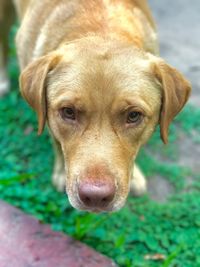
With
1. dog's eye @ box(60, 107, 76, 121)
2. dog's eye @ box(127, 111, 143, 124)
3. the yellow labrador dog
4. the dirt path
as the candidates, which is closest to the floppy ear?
the yellow labrador dog

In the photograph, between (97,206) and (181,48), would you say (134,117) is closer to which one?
(97,206)

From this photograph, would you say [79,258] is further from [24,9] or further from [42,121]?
[24,9]

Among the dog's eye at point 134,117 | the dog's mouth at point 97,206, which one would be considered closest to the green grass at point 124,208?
the dog's mouth at point 97,206

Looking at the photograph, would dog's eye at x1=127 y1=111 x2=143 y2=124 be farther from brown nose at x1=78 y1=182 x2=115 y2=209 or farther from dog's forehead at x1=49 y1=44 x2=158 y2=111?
brown nose at x1=78 y1=182 x2=115 y2=209

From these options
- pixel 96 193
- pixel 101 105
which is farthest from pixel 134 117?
pixel 96 193

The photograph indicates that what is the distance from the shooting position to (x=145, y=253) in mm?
4184

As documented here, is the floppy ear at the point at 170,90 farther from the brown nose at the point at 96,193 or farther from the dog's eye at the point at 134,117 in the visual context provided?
the brown nose at the point at 96,193

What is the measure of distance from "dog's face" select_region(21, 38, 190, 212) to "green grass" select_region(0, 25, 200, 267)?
0.87 meters

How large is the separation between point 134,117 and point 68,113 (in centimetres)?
42

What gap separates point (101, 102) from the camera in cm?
340

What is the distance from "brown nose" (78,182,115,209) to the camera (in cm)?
319

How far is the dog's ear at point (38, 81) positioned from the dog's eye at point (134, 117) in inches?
23.5

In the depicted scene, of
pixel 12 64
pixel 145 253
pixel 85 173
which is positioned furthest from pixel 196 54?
pixel 85 173

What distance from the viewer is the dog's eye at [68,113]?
349cm
